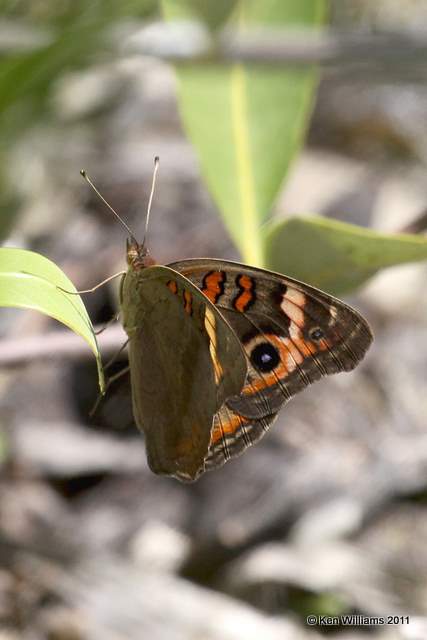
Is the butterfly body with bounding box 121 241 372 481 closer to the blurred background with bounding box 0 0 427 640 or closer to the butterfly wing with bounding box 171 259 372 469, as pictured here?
the butterfly wing with bounding box 171 259 372 469

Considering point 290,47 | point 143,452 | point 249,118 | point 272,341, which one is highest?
point 249,118

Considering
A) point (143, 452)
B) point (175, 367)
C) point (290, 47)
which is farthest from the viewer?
point (143, 452)

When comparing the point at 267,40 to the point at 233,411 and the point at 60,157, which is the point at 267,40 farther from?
the point at 60,157

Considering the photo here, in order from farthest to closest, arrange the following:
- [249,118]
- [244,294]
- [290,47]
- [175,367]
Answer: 1. [249,118]
2. [175,367]
3. [244,294]
4. [290,47]

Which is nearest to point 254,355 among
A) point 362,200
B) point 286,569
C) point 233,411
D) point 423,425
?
point 233,411

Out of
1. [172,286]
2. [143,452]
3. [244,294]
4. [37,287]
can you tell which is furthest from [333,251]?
[143,452]

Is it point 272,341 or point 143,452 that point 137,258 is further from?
point 143,452
